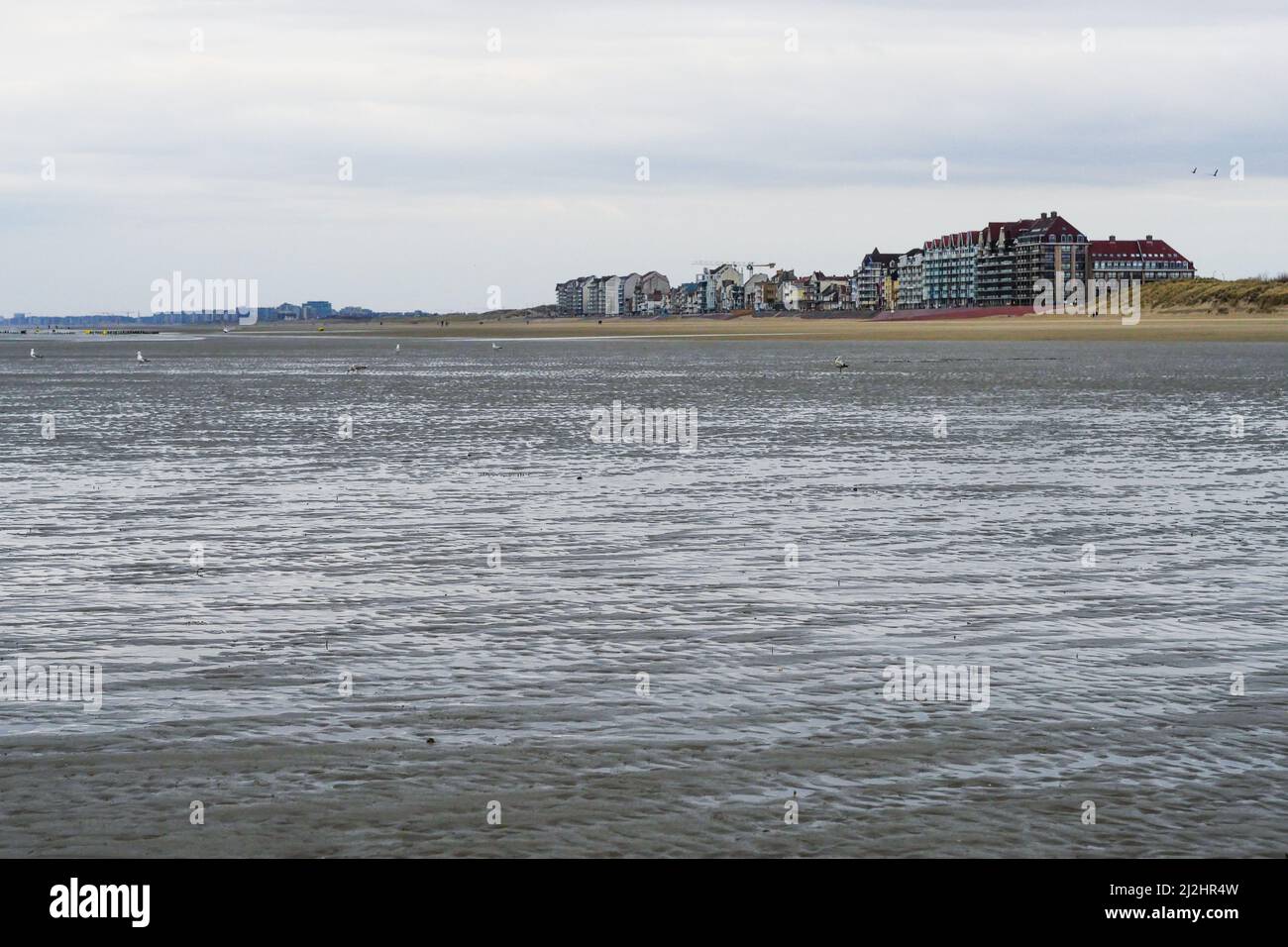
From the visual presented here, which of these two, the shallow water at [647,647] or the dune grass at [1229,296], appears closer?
the shallow water at [647,647]

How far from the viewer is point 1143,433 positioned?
39.2 metres

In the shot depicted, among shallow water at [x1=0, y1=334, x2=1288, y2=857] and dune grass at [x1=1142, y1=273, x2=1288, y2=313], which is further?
dune grass at [x1=1142, y1=273, x2=1288, y2=313]

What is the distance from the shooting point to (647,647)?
577 inches

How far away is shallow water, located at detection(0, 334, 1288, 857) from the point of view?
9.81m

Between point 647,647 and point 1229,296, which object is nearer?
point 647,647

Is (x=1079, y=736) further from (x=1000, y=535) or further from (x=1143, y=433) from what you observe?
(x=1143, y=433)

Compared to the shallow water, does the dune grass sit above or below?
above

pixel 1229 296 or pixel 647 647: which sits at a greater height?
pixel 1229 296

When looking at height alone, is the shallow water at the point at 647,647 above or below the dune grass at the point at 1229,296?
below

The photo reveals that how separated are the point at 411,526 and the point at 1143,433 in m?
22.8

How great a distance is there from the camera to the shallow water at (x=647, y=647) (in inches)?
Result: 386
